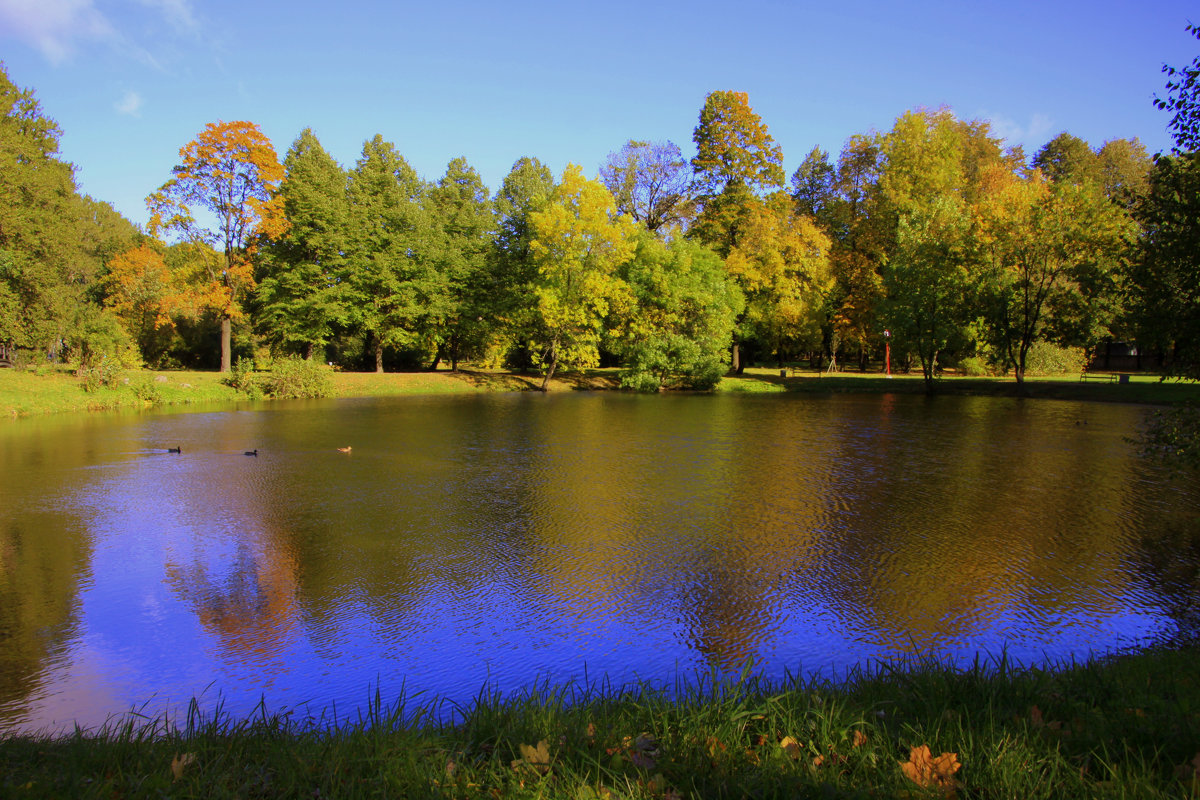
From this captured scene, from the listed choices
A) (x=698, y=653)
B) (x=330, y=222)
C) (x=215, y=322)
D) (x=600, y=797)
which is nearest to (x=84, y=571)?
(x=698, y=653)

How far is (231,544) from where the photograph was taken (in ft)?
34.4

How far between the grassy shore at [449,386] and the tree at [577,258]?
4640 mm

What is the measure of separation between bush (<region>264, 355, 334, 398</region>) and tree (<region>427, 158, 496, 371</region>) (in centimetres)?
817

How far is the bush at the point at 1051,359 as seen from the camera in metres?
47.4

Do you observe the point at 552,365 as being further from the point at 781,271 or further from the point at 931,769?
the point at 931,769

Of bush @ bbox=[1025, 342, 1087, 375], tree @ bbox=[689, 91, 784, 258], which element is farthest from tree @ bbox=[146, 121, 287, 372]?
bush @ bbox=[1025, 342, 1087, 375]

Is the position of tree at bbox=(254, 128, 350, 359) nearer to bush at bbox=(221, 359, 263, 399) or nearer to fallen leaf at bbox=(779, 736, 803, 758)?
bush at bbox=(221, 359, 263, 399)

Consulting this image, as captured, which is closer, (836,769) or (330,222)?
(836,769)

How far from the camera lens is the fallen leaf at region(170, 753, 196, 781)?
3512mm

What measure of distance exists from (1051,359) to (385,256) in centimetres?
4414

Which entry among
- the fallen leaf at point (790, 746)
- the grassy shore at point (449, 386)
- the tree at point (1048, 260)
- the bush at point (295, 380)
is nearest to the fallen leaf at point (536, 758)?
the fallen leaf at point (790, 746)

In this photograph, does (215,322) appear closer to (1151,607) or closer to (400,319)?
(400,319)

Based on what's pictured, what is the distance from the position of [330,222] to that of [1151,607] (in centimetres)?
4028

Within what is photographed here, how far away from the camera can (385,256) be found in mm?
40438
